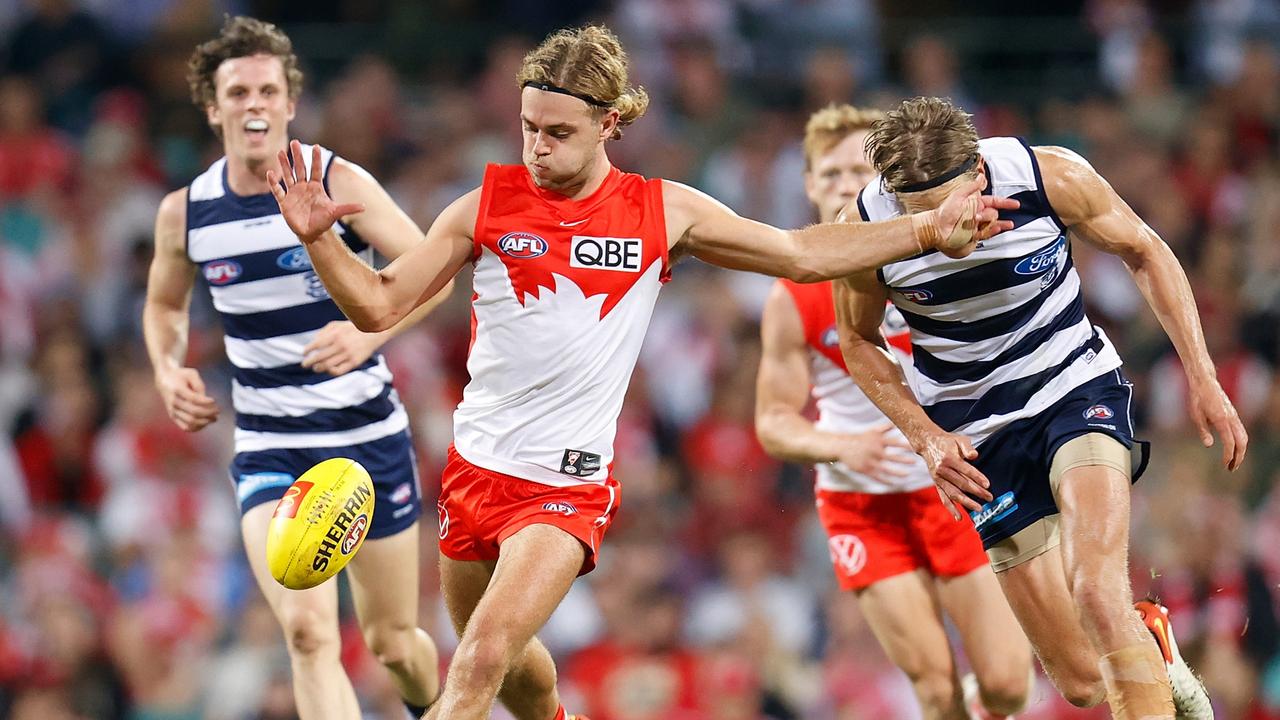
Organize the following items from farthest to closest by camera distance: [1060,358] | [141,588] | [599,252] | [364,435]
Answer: [141,588] → [364,435] → [1060,358] → [599,252]

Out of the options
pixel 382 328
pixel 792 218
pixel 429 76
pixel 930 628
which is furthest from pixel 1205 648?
pixel 429 76

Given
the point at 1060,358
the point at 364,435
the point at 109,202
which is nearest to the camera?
the point at 1060,358

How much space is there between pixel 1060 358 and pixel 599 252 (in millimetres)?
1654

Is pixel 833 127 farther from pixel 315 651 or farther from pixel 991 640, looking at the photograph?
pixel 315 651

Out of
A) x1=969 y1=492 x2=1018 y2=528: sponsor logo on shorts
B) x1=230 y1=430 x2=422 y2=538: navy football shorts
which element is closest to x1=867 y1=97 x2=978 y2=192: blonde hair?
x1=969 y1=492 x2=1018 y2=528: sponsor logo on shorts

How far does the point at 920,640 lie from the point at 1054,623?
1117 millimetres

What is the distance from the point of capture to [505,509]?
544 centimetres

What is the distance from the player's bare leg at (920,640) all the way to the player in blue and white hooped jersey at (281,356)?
1901mm

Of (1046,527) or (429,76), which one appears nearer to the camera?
(1046,527)

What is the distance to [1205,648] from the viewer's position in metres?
8.92

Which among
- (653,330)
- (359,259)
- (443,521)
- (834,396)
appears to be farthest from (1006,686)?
(653,330)

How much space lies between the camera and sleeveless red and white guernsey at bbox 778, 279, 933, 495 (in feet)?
22.8

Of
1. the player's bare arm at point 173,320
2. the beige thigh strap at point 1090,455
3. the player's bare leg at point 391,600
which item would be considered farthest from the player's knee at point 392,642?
the beige thigh strap at point 1090,455

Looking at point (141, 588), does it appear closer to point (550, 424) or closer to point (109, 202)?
point (109, 202)
